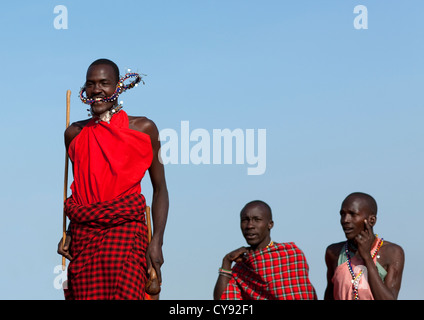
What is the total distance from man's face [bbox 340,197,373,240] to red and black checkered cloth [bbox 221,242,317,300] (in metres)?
0.72

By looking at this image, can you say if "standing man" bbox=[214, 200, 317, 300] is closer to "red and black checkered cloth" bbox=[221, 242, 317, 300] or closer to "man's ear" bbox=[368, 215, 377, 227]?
"red and black checkered cloth" bbox=[221, 242, 317, 300]

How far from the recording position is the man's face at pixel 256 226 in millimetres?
10258

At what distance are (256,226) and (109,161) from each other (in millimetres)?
1825

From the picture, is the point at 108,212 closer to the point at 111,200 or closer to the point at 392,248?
the point at 111,200

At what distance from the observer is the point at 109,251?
933 cm

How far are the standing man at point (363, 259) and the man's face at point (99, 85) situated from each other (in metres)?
2.74

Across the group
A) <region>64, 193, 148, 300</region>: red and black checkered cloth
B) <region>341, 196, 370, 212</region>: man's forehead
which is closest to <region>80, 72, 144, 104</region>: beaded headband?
<region>64, 193, 148, 300</region>: red and black checkered cloth

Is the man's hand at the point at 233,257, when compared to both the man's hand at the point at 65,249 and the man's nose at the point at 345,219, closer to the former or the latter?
the man's nose at the point at 345,219

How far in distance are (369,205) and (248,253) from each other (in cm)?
143

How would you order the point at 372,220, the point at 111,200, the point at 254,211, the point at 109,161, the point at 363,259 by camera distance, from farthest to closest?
1. the point at 254,211
2. the point at 372,220
3. the point at 363,259
4. the point at 109,161
5. the point at 111,200

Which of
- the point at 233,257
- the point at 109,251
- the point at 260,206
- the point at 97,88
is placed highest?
the point at 97,88

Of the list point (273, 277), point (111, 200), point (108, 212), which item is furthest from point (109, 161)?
point (273, 277)

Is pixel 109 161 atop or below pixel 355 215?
atop

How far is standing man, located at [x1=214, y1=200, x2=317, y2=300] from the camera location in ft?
33.4
